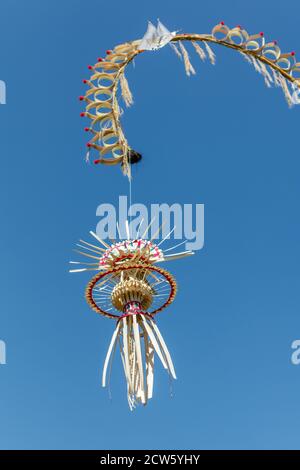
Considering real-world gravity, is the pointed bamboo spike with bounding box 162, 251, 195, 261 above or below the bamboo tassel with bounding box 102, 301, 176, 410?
above

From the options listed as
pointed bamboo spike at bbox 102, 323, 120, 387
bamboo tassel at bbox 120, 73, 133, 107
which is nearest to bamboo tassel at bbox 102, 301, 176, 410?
pointed bamboo spike at bbox 102, 323, 120, 387

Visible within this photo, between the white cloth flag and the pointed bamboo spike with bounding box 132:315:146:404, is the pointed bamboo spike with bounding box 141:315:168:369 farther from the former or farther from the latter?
the white cloth flag

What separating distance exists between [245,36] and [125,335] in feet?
30.3

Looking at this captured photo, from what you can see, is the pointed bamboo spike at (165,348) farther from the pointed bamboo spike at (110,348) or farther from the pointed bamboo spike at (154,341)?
the pointed bamboo spike at (110,348)

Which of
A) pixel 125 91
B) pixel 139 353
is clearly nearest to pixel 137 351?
pixel 139 353

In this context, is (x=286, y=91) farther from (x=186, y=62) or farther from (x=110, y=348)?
(x=110, y=348)

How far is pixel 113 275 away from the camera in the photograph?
16.2 metres

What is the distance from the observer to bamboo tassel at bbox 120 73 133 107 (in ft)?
47.0

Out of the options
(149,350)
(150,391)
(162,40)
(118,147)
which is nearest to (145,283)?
(149,350)

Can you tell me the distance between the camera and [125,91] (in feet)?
48.0

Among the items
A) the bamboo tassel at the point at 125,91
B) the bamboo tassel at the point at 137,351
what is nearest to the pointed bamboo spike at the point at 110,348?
the bamboo tassel at the point at 137,351

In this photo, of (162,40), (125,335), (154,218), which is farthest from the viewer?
(154,218)

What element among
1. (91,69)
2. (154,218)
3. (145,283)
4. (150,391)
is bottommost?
(150,391)

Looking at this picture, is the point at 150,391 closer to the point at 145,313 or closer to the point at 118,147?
the point at 145,313
